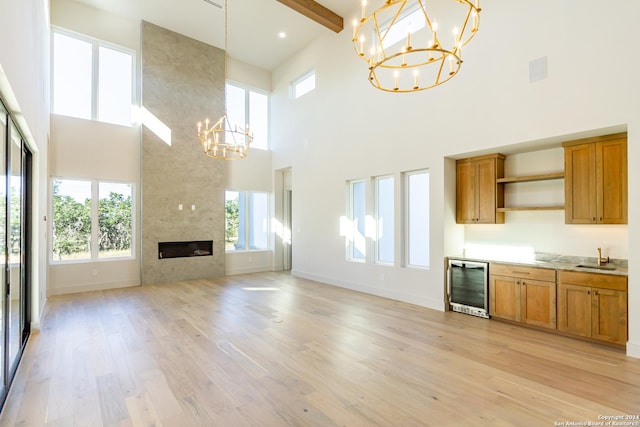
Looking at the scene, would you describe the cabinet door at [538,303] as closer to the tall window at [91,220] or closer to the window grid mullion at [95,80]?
the tall window at [91,220]

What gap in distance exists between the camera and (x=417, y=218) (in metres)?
5.80

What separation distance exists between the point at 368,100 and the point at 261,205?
4.45 meters

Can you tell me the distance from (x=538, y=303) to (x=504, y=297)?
434mm

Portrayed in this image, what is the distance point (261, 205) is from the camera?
9.38m

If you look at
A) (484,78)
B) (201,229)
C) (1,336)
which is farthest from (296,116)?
(1,336)

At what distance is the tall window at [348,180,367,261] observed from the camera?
6.72m

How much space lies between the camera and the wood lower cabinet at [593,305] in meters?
3.62

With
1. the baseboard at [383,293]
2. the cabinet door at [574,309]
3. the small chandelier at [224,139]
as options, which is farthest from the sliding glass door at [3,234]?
the cabinet door at [574,309]

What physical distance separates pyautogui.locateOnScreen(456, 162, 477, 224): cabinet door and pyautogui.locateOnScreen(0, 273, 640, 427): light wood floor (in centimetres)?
157

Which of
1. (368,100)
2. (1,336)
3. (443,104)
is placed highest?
(368,100)

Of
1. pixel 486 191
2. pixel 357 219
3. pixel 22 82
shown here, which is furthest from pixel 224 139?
pixel 486 191

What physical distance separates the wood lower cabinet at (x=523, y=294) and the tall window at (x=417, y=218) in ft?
3.87

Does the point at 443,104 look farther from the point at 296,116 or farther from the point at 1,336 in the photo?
the point at 1,336

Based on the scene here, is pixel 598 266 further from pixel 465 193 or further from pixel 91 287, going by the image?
pixel 91 287
